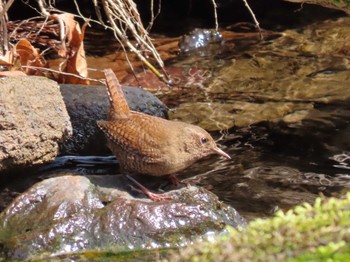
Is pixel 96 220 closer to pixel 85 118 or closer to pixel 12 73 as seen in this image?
pixel 85 118

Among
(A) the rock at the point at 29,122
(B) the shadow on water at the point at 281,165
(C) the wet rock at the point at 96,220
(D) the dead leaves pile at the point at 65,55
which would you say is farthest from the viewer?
(D) the dead leaves pile at the point at 65,55

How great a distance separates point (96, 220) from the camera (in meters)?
5.12

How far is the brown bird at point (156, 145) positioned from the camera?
5.34 m

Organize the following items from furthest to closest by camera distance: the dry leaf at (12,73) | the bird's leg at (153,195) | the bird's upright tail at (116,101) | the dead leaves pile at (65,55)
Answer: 1. the dead leaves pile at (65,55)
2. the dry leaf at (12,73)
3. the bird's upright tail at (116,101)
4. the bird's leg at (153,195)

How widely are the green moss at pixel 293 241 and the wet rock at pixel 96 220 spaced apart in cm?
290

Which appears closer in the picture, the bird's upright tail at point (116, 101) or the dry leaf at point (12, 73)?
the bird's upright tail at point (116, 101)

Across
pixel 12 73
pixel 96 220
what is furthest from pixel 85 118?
pixel 96 220

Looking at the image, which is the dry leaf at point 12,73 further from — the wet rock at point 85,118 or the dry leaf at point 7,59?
the wet rock at point 85,118

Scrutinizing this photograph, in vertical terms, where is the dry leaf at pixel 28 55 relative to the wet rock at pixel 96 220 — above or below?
above

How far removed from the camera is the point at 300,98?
8.19 m

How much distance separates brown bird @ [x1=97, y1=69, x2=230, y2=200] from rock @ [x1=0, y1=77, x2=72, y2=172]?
1.67ft

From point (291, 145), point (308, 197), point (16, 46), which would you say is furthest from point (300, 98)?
Result: point (16, 46)

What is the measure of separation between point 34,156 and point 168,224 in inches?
51.6

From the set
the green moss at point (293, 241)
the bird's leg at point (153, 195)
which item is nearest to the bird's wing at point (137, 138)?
the bird's leg at point (153, 195)
